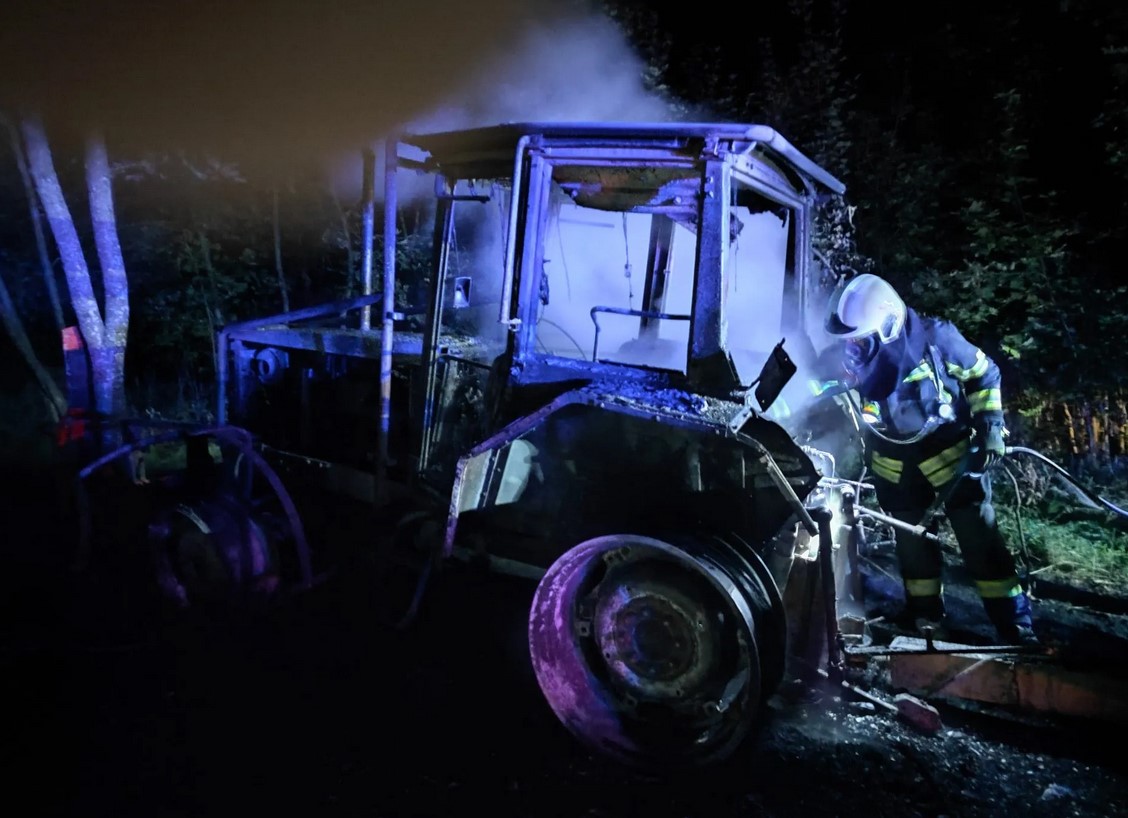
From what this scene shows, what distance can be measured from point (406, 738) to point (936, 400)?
340cm

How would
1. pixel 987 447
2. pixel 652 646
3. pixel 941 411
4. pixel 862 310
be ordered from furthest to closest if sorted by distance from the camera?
1. pixel 941 411
2. pixel 987 447
3. pixel 862 310
4. pixel 652 646

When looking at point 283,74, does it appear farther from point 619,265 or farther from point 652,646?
point 652,646

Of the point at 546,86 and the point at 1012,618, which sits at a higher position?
the point at 546,86

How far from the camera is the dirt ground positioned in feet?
10.1

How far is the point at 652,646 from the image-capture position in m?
3.32

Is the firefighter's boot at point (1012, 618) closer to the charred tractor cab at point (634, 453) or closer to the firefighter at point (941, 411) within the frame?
the firefighter at point (941, 411)

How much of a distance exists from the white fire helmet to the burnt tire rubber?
158cm

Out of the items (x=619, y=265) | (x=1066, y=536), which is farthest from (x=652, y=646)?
(x=1066, y=536)

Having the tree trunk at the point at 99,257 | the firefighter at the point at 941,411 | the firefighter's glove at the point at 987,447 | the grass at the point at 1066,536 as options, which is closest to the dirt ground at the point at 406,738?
the firefighter at the point at 941,411

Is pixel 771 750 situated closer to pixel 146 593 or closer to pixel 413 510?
pixel 413 510

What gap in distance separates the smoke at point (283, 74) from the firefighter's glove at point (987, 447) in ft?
19.7

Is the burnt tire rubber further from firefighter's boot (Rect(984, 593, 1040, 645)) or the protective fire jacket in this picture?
firefighter's boot (Rect(984, 593, 1040, 645))

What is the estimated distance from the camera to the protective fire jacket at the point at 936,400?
423 centimetres

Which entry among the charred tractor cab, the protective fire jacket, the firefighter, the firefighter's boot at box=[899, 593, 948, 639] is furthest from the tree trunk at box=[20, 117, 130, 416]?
the firefighter's boot at box=[899, 593, 948, 639]
